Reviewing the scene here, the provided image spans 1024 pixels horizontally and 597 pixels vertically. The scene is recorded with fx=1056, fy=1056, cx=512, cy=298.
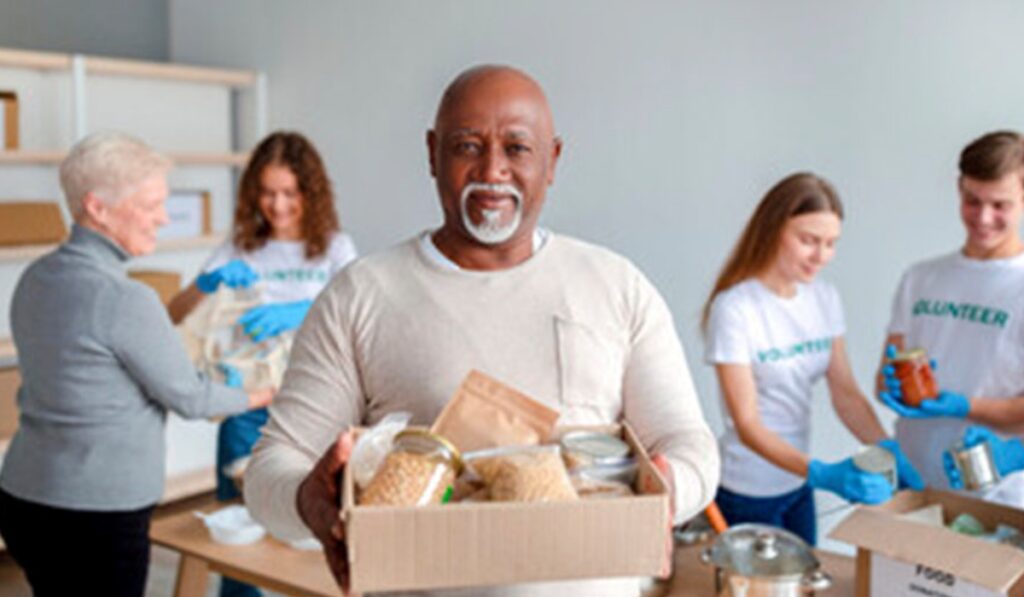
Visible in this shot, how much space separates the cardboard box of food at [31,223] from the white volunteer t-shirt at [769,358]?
2455 millimetres

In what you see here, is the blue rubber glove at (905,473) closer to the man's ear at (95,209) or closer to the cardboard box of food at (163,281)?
the man's ear at (95,209)

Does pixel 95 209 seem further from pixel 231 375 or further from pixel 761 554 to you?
pixel 761 554

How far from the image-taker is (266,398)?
2402 mm

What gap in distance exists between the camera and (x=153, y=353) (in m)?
2.00

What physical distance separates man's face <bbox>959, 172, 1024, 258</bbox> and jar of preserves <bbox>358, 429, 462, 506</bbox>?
4.93ft

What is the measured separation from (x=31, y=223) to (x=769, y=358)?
2.62 metres

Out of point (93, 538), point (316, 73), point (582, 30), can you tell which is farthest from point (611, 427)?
point (316, 73)

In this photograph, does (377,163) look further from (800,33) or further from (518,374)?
(518,374)

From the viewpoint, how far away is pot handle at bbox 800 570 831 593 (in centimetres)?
159

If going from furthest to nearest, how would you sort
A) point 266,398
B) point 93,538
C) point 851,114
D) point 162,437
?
point 851,114, point 266,398, point 162,437, point 93,538

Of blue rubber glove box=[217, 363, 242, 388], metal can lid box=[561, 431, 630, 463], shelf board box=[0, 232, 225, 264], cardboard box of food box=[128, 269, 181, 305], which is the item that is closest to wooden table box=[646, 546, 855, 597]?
metal can lid box=[561, 431, 630, 463]

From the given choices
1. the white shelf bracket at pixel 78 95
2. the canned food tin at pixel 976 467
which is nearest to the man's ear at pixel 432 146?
the canned food tin at pixel 976 467

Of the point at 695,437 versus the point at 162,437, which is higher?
the point at 695,437

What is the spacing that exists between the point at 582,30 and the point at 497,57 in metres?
0.36
